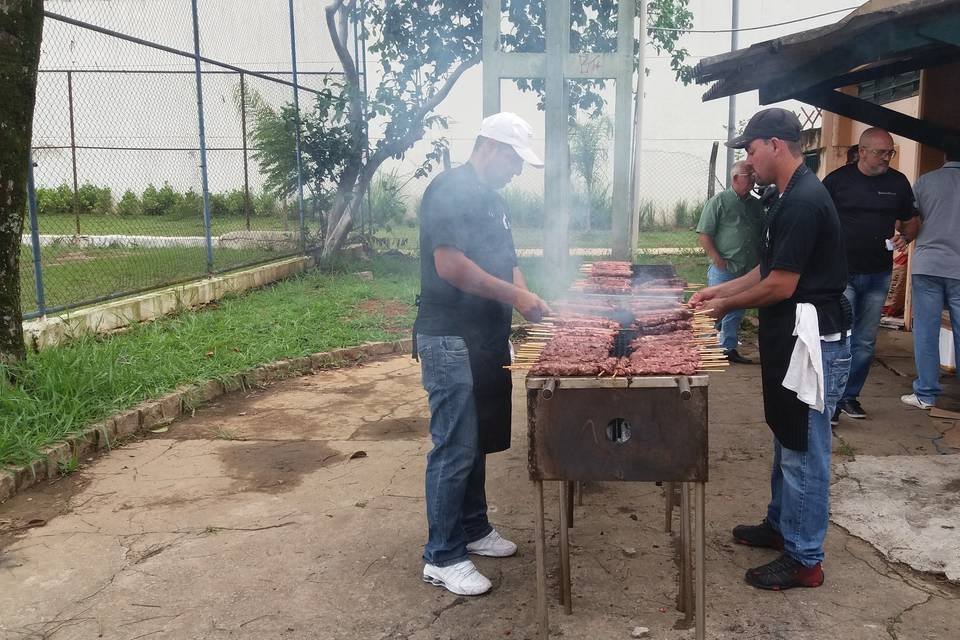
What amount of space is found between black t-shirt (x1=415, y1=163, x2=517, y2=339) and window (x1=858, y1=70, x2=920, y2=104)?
643 cm

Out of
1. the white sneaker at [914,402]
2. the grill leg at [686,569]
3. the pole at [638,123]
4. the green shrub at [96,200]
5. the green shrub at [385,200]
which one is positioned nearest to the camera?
the grill leg at [686,569]

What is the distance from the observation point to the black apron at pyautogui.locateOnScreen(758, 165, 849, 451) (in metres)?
3.52

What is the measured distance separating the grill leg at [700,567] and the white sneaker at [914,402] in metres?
3.97

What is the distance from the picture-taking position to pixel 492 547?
3.99 metres

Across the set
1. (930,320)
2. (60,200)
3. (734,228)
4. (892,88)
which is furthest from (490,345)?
(60,200)

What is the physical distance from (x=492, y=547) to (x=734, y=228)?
480cm

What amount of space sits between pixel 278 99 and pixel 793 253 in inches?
409

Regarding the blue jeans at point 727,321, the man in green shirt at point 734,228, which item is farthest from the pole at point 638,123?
the man in green shirt at point 734,228

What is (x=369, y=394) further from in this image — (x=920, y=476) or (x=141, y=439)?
(x=920, y=476)

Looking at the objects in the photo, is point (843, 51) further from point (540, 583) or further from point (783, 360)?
point (540, 583)

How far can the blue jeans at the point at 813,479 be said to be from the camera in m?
3.55

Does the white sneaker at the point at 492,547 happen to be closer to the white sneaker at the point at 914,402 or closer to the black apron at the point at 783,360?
the black apron at the point at 783,360

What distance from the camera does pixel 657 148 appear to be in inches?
781

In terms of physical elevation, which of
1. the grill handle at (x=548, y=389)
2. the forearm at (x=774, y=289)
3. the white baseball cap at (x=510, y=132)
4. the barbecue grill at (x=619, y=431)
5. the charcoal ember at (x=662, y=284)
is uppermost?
the white baseball cap at (x=510, y=132)
